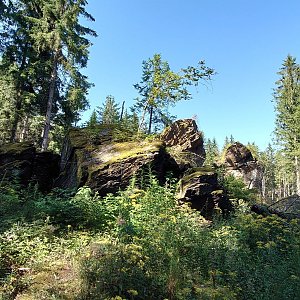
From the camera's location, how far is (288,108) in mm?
27922

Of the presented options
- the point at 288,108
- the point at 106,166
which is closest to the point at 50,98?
the point at 106,166

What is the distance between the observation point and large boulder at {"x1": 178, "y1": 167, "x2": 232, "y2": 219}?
7963 mm

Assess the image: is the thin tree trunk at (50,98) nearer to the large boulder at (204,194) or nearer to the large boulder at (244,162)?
the large boulder at (204,194)

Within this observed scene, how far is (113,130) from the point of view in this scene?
1032cm

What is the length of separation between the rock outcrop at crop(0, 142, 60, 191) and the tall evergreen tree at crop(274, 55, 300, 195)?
2173 cm

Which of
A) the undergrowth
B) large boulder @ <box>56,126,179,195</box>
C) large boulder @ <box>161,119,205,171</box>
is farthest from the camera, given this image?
large boulder @ <box>161,119,205,171</box>

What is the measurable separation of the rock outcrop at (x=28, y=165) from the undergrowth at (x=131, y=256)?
258 cm

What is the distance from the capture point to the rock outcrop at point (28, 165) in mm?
8859

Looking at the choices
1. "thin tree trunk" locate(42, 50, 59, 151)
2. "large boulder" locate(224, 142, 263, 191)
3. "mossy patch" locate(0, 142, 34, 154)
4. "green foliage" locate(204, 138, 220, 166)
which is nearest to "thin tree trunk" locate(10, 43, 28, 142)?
"thin tree trunk" locate(42, 50, 59, 151)

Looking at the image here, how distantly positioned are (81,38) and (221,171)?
1252cm

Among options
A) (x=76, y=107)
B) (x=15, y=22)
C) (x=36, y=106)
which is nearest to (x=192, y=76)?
(x=76, y=107)

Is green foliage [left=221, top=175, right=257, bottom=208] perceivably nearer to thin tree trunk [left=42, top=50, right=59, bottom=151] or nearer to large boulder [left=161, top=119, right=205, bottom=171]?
large boulder [left=161, top=119, right=205, bottom=171]

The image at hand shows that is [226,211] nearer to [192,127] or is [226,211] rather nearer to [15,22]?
[192,127]

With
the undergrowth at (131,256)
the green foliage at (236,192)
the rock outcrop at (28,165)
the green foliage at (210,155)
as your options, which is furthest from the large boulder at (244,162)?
the undergrowth at (131,256)
